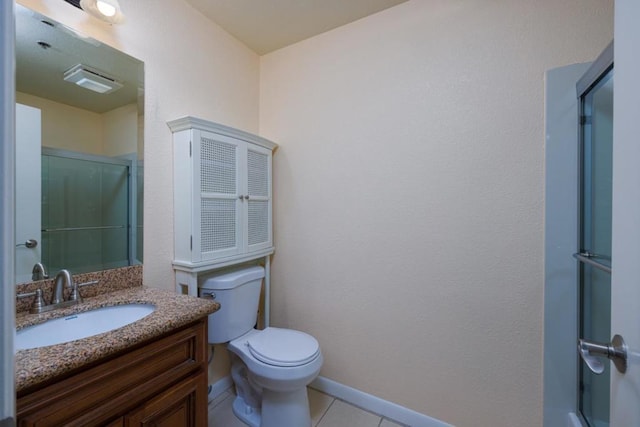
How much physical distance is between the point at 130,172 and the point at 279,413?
141 cm

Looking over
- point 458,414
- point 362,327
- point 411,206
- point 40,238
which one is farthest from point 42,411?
point 458,414

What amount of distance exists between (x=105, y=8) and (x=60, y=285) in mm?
1143

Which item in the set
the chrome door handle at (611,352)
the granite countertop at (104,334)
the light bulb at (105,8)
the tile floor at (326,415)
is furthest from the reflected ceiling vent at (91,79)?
the chrome door handle at (611,352)

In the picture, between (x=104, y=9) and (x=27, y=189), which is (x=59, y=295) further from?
(x=104, y=9)

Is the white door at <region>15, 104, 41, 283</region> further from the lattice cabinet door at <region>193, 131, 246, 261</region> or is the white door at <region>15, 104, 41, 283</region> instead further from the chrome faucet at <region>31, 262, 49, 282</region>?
the lattice cabinet door at <region>193, 131, 246, 261</region>

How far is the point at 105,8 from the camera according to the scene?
3.74ft

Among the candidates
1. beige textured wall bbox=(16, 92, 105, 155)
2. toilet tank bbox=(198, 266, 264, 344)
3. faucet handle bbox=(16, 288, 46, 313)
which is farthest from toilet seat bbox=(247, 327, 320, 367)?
beige textured wall bbox=(16, 92, 105, 155)

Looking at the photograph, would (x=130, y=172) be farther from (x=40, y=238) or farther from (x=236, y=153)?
(x=236, y=153)

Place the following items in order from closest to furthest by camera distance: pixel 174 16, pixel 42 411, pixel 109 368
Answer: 1. pixel 42 411
2. pixel 109 368
3. pixel 174 16

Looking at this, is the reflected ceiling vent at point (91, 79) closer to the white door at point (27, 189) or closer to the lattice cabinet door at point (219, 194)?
the white door at point (27, 189)

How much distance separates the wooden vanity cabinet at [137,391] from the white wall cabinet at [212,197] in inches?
17.8

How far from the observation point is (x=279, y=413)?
138cm

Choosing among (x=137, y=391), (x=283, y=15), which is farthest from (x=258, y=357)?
(x=283, y=15)

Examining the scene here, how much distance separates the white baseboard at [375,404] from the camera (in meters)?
1.48
